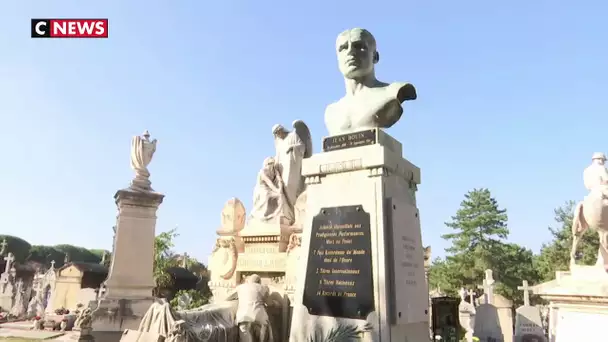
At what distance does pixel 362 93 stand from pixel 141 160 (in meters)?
9.33

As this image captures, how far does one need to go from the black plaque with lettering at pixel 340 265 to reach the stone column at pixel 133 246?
8270mm

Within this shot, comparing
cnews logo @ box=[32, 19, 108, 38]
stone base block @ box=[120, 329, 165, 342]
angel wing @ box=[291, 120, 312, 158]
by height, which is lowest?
stone base block @ box=[120, 329, 165, 342]

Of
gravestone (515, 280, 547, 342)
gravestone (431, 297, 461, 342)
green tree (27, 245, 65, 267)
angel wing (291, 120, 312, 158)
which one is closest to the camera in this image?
gravestone (431, 297, 461, 342)

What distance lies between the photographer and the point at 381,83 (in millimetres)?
5469

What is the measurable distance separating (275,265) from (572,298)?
4305 mm

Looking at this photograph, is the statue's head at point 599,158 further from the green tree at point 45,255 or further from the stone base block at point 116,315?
the green tree at point 45,255

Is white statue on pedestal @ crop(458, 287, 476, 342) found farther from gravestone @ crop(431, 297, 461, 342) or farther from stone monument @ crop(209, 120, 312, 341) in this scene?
stone monument @ crop(209, 120, 312, 341)

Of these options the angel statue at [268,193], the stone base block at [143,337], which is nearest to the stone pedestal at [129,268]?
the angel statue at [268,193]

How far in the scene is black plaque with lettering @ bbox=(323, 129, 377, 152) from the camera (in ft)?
15.8

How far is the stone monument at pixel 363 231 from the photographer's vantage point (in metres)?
4.25

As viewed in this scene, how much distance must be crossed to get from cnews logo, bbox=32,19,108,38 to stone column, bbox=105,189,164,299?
17.0 ft

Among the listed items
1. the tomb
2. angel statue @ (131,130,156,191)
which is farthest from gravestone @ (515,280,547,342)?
the tomb

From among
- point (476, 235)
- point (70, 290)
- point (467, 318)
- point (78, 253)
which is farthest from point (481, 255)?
point (78, 253)

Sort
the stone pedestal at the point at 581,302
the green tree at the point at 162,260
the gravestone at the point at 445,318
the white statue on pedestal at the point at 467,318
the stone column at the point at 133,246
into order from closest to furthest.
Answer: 1. the stone pedestal at the point at 581,302
2. the gravestone at the point at 445,318
3. the stone column at the point at 133,246
4. the white statue on pedestal at the point at 467,318
5. the green tree at the point at 162,260
